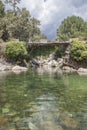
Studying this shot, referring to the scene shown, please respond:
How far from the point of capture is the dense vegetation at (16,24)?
81750mm

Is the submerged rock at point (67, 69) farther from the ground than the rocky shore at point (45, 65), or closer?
closer

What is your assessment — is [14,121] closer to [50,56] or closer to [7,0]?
[50,56]

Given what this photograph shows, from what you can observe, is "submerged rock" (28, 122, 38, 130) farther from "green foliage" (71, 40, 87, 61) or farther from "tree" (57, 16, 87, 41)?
"tree" (57, 16, 87, 41)

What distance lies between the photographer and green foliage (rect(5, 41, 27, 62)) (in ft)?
245

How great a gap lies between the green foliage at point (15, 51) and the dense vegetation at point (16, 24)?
5.66 metres

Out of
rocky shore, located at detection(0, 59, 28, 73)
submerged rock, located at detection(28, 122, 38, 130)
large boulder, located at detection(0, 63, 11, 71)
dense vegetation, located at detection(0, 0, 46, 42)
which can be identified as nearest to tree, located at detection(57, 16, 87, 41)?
dense vegetation, located at detection(0, 0, 46, 42)

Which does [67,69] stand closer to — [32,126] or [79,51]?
[79,51]

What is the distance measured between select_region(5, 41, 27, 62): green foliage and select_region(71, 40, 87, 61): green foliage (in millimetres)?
10502

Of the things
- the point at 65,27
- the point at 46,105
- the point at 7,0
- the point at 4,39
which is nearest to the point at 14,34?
the point at 4,39

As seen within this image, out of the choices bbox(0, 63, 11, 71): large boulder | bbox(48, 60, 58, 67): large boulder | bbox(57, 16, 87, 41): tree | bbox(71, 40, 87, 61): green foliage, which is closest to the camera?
bbox(0, 63, 11, 71): large boulder

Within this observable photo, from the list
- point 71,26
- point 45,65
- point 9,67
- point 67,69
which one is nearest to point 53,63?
point 45,65

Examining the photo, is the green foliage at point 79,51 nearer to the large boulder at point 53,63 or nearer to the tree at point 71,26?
the large boulder at point 53,63

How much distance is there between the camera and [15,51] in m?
74.5

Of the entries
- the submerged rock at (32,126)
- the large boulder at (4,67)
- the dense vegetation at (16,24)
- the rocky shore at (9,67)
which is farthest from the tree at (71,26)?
the submerged rock at (32,126)
